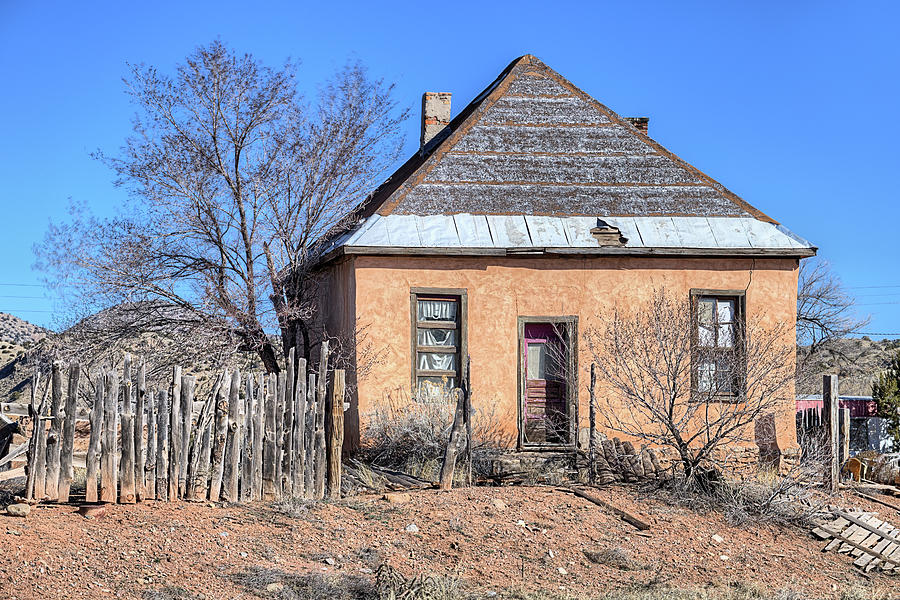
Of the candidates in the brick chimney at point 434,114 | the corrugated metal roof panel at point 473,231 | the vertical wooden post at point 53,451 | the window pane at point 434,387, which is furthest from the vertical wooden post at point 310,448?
the brick chimney at point 434,114

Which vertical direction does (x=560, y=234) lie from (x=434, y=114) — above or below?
below

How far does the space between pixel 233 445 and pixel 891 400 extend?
56.1ft

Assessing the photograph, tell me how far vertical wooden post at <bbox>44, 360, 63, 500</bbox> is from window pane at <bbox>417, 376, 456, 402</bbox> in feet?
20.8

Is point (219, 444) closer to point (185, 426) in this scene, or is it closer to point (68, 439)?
point (185, 426)

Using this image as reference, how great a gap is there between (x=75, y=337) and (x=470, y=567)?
9024 millimetres

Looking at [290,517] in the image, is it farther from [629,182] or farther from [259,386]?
[629,182]

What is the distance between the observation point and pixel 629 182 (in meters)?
16.2

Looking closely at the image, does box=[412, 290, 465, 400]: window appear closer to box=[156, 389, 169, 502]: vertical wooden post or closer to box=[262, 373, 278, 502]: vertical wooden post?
box=[262, 373, 278, 502]: vertical wooden post

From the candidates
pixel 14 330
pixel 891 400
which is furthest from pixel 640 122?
pixel 14 330

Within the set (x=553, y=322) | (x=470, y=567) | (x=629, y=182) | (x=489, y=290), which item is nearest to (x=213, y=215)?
(x=489, y=290)

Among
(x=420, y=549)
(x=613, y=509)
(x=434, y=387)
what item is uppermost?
(x=434, y=387)

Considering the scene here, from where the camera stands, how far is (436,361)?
14.9 m

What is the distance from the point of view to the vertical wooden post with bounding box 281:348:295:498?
415 inches

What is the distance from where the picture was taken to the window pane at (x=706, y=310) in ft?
50.3
